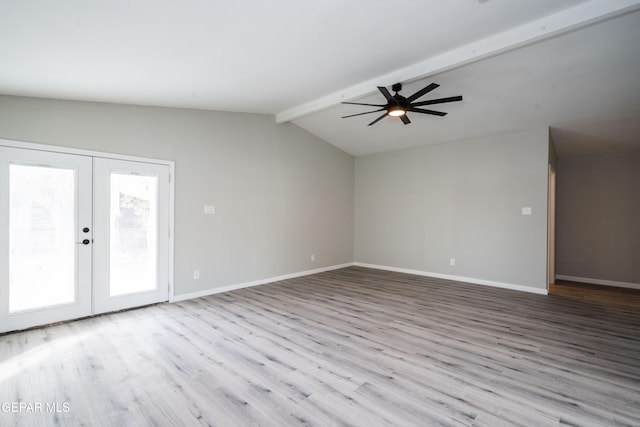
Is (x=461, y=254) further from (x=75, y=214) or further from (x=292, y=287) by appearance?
(x=75, y=214)

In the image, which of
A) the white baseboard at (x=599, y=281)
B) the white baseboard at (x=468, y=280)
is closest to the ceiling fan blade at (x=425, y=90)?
the white baseboard at (x=468, y=280)

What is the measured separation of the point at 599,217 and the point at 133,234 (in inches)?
336

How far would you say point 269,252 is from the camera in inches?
225

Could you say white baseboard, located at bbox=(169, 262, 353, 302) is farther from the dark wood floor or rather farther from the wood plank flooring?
the dark wood floor

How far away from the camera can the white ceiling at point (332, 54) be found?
2225 mm

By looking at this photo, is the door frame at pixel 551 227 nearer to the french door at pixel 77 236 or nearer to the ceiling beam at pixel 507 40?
the ceiling beam at pixel 507 40

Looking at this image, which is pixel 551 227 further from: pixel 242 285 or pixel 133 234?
pixel 133 234

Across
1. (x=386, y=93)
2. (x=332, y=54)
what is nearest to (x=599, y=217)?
(x=386, y=93)

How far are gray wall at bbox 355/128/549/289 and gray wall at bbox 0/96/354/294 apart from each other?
38.6 inches

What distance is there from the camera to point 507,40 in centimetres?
301

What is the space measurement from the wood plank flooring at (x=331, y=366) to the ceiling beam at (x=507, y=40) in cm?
305

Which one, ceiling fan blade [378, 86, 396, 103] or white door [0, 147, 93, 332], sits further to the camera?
ceiling fan blade [378, 86, 396, 103]

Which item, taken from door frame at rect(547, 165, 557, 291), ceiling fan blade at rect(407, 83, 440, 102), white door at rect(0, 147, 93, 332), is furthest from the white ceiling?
door frame at rect(547, 165, 557, 291)

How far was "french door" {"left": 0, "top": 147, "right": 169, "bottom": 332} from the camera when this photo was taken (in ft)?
10.6
